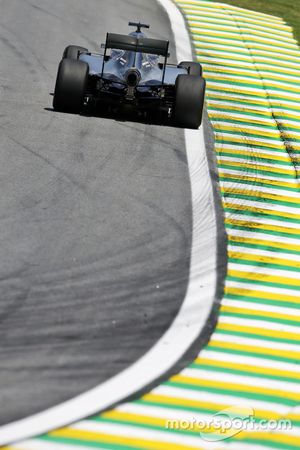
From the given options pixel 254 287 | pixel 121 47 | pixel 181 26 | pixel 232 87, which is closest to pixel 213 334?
pixel 254 287

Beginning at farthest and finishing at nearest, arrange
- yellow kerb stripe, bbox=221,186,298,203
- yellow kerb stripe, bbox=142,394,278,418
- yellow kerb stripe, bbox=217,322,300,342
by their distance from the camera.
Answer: yellow kerb stripe, bbox=221,186,298,203, yellow kerb stripe, bbox=217,322,300,342, yellow kerb stripe, bbox=142,394,278,418

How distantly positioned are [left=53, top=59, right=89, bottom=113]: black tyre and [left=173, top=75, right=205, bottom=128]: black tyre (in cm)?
167

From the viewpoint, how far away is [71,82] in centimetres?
1638

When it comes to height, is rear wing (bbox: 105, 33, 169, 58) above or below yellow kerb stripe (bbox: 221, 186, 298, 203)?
above

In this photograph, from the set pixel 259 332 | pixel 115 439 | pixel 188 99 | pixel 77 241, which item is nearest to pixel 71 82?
pixel 188 99

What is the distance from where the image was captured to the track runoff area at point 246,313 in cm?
927

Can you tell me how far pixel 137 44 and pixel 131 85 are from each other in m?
0.80

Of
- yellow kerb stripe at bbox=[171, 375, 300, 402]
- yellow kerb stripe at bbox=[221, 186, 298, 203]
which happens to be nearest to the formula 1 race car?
yellow kerb stripe at bbox=[221, 186, 298, 203]

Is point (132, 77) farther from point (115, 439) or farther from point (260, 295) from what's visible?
point (115, 439)

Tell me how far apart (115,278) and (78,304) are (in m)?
0.87

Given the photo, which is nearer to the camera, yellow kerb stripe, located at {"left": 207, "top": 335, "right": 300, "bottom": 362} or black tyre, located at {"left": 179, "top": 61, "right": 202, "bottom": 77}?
yellow kerb stripe, located at {"left": 207, "top": 335, "right": 300, "bottom": 362}

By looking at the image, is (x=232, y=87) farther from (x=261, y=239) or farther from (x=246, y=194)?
(x=261, y=239)

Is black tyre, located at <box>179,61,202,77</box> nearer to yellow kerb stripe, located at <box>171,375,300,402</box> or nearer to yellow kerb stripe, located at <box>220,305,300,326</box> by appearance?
yellow kerb stripe, located at <box>220,305,300,326</box>

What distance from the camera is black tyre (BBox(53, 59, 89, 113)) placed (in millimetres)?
16312
